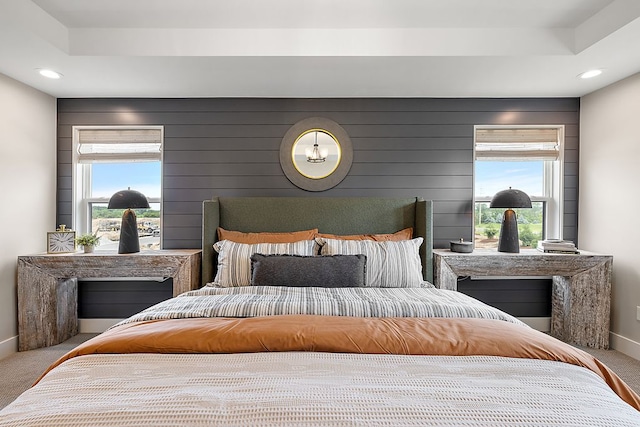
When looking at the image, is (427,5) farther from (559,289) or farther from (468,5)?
(559,289)

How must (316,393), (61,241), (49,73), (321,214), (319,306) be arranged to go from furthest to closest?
(321,214) < (61,241) < (49,73) < (319,306) < (316,393)

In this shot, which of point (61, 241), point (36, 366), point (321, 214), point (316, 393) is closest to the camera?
point (316, 393)

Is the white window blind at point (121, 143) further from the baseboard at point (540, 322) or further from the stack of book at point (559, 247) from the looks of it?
the baseboard at point (540, 322)

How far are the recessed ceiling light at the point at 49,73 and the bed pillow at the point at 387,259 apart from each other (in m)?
2.47

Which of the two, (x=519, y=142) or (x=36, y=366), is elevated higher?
(x=519, y=142)

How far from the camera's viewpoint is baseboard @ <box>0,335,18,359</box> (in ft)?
9.43

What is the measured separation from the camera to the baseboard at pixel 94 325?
11.3ft


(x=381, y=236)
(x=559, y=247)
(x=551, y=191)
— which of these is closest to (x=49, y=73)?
(x=381, y=236)

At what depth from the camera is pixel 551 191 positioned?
11.8ft

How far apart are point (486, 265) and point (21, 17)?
11.7 feet

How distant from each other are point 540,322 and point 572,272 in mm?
714

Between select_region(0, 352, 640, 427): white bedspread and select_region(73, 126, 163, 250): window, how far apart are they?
2.46 m

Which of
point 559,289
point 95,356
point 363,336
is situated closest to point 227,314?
point 95,356

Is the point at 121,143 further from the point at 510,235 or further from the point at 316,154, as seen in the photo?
the point at 510,235
